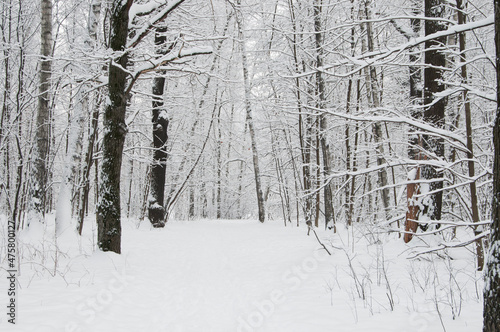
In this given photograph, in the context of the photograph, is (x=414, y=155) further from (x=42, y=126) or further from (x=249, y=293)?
(x=42, y=126)

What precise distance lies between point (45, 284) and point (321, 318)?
137 inches

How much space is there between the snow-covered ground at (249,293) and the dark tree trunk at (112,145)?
0.44 meters

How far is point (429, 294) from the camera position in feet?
Answer: 11.7

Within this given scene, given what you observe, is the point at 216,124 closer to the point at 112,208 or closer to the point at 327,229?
the point at 327,229

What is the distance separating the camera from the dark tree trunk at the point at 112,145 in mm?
5688

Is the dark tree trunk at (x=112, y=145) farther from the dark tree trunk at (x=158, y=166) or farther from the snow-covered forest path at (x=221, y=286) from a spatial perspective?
the dark tree trunk at (x=158, y=166)

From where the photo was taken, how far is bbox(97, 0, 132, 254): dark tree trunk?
5688mm

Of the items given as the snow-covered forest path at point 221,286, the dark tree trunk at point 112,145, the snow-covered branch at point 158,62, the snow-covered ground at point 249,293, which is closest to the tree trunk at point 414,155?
the snow-covered ground at point 249,293

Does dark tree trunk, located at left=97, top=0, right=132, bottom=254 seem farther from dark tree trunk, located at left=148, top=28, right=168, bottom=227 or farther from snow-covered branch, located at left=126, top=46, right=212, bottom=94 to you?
dark tree trunk, located at left=148, top=28, right=168, bottom=227

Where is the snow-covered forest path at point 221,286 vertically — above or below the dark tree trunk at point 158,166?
below

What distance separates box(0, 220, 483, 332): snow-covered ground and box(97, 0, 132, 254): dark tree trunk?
436 millimetres

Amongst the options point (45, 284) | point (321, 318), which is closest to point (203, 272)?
point (45, 284)

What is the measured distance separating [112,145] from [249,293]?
3554 millimetres

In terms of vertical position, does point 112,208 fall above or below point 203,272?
above
